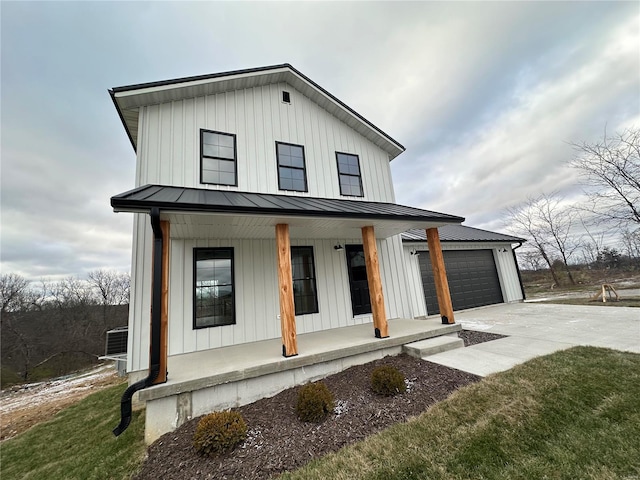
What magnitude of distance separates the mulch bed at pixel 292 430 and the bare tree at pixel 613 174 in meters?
13.0

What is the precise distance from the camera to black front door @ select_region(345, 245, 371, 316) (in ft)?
24.2

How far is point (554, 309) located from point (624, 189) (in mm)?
6524

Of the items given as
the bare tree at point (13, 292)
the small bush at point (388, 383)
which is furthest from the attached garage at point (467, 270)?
the bare tree at point (13, 292)

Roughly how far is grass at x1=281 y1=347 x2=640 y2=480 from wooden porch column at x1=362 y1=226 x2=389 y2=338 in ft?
6.56

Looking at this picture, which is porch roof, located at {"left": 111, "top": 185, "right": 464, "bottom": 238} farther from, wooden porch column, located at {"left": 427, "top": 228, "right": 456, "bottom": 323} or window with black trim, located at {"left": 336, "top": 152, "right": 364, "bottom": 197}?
window with black trim, located at {"left": 336, "top": 152, "right": 364, "bottom": 197}

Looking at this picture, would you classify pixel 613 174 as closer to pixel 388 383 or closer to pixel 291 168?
pixel 291 168

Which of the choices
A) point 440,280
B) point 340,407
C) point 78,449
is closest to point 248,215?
point 340,407

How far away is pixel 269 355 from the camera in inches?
181

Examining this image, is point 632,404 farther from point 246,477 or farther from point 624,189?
point 624,189

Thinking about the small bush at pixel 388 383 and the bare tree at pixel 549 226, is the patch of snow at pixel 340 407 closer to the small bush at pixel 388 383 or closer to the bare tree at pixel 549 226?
the small bush at pixel 388 383

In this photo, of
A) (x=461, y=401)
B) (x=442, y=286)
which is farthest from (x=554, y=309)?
(x=461, y=401)

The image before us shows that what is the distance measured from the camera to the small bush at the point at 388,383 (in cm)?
373

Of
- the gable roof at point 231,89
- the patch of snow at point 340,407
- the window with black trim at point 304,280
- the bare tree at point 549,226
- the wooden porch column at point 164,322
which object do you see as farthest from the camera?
the bare tree at point 549,226

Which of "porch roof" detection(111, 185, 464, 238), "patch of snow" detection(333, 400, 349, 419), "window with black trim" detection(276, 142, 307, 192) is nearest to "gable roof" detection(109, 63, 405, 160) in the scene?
"window with black trim" detection(276, 142, 307, 192)
